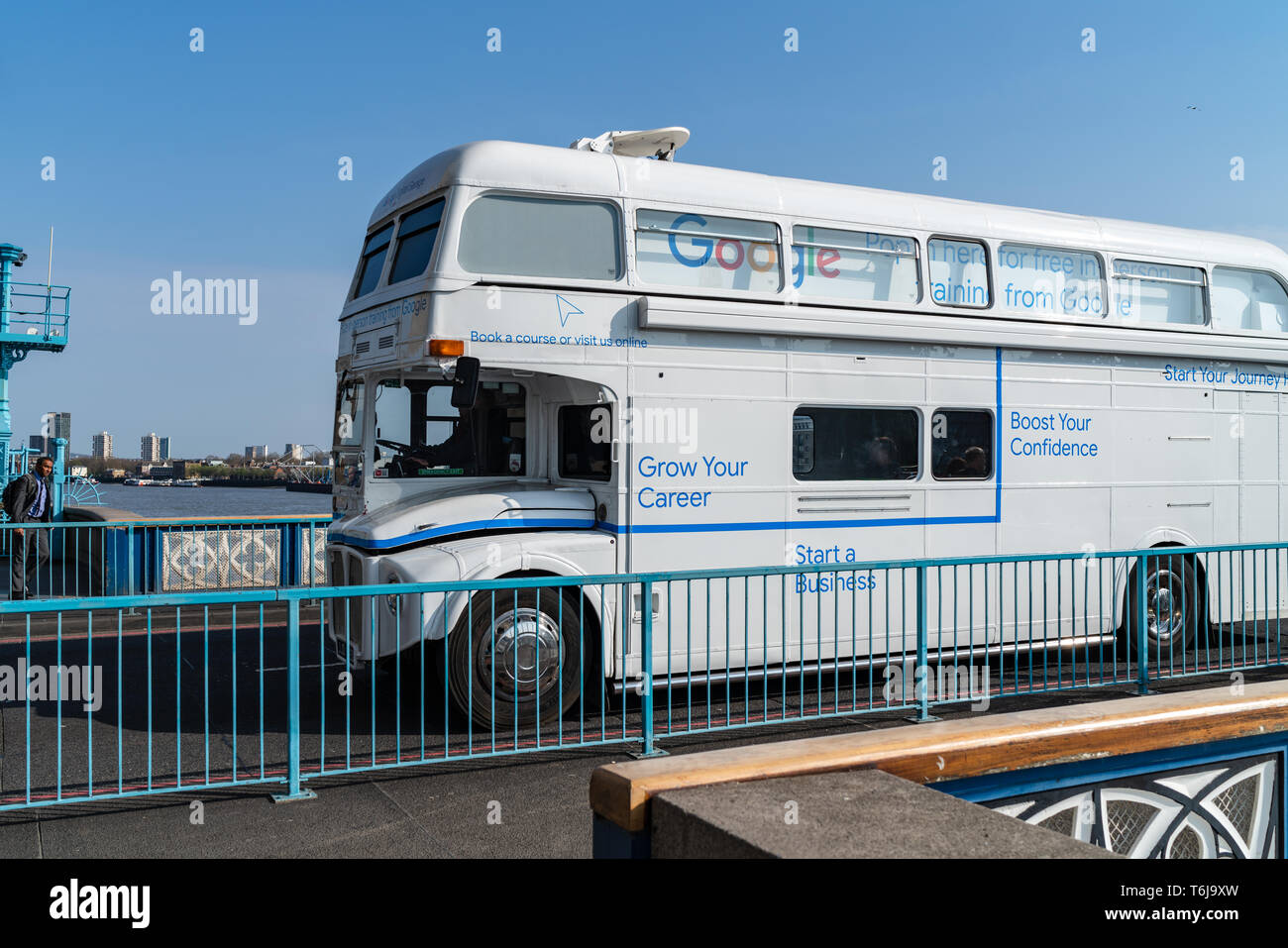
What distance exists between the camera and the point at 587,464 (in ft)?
26.2

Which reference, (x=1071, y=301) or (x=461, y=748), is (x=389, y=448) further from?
(x=1071, y=301)

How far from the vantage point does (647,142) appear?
352 inches

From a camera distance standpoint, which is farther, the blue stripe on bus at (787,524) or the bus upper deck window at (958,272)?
the bus upper deck window at (958,272)

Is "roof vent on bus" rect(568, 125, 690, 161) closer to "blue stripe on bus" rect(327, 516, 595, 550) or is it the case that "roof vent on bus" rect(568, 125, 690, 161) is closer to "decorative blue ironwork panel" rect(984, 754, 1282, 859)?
"blue stripe on bus" rect(327, 516, 595, 550)

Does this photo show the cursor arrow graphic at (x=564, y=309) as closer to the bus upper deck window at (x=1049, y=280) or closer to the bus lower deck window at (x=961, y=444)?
the bus lower deck window at (x=961, y=444)

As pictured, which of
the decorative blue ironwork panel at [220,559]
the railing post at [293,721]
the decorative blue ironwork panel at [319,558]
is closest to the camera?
the railing post at [293,721]

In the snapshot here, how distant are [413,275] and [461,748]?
328 cm

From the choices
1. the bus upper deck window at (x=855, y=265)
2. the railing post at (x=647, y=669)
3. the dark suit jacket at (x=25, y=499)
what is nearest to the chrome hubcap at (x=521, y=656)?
the railing post at (x=647, y=669)

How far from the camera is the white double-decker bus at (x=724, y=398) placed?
734 cm

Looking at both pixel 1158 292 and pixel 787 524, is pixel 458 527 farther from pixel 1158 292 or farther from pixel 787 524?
pixel 1158 292

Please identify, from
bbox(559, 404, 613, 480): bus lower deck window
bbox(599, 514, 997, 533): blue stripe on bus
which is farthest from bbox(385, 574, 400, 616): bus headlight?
bbox(559, 404, 613, 480): bus lower deck window

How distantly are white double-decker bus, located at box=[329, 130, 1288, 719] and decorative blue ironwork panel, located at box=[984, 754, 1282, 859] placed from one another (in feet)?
10.1

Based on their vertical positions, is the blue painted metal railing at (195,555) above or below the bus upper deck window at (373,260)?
below

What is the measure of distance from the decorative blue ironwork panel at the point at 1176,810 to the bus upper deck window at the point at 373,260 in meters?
6.34
